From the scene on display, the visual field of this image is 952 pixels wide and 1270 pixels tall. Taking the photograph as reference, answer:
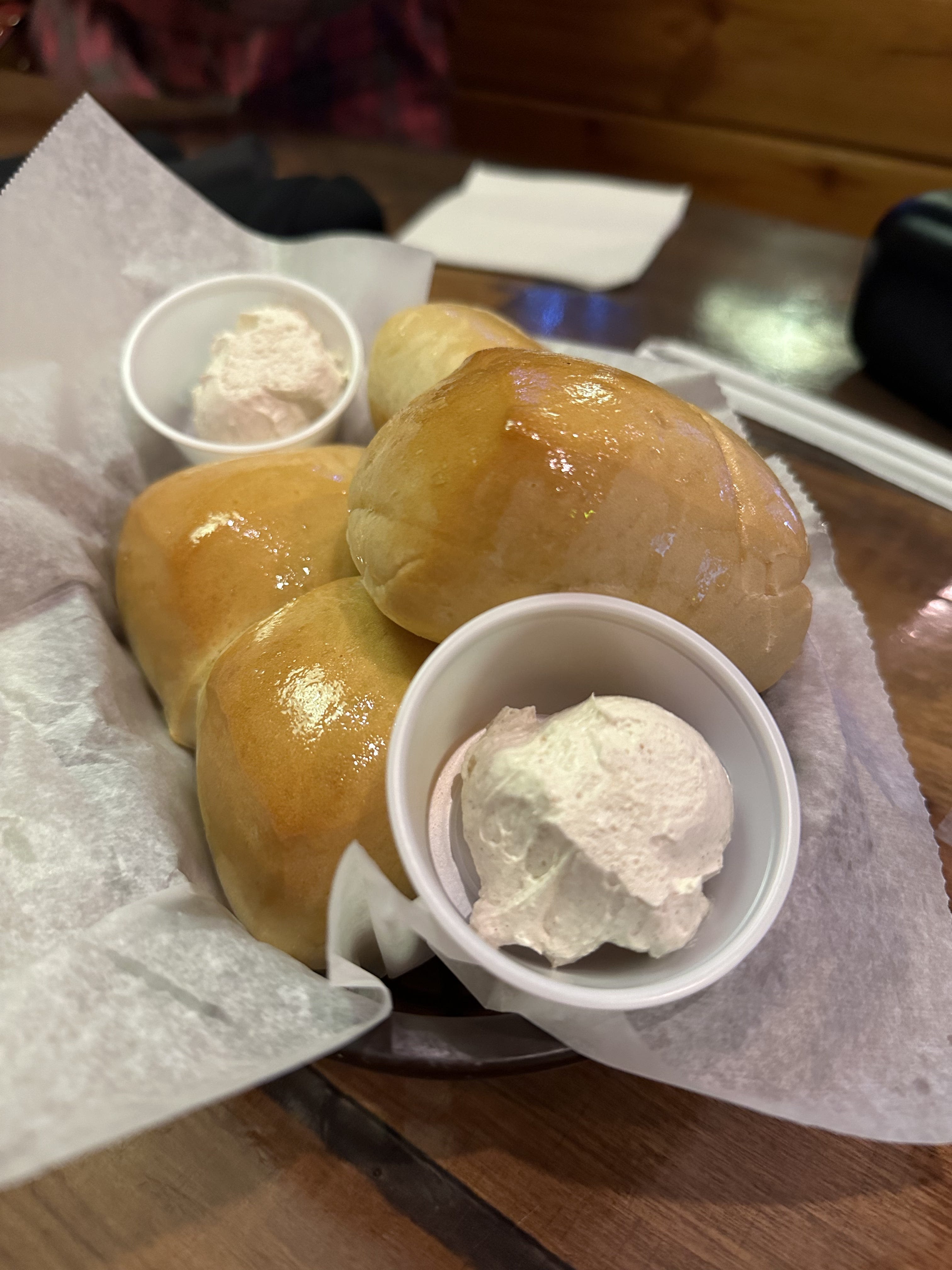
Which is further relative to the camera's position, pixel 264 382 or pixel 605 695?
pixel 264 382

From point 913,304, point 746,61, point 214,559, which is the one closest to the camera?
point 214,559

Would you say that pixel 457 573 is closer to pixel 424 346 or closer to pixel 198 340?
pixel 424 346

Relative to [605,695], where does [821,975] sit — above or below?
below

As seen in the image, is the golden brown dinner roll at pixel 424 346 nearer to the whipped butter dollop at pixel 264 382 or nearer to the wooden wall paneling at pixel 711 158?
the whipped butter dollop at pixel 264 382

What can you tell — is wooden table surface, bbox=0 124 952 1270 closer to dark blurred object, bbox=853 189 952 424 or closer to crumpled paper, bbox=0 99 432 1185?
crumpled paper, bbox=0 99 432 1185

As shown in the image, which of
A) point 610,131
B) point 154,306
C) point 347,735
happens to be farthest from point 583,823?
point 610,131

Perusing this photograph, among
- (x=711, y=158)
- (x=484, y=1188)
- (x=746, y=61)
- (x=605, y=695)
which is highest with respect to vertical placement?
(x=746, y=61)

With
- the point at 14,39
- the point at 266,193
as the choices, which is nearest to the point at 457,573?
the point at 266,193
